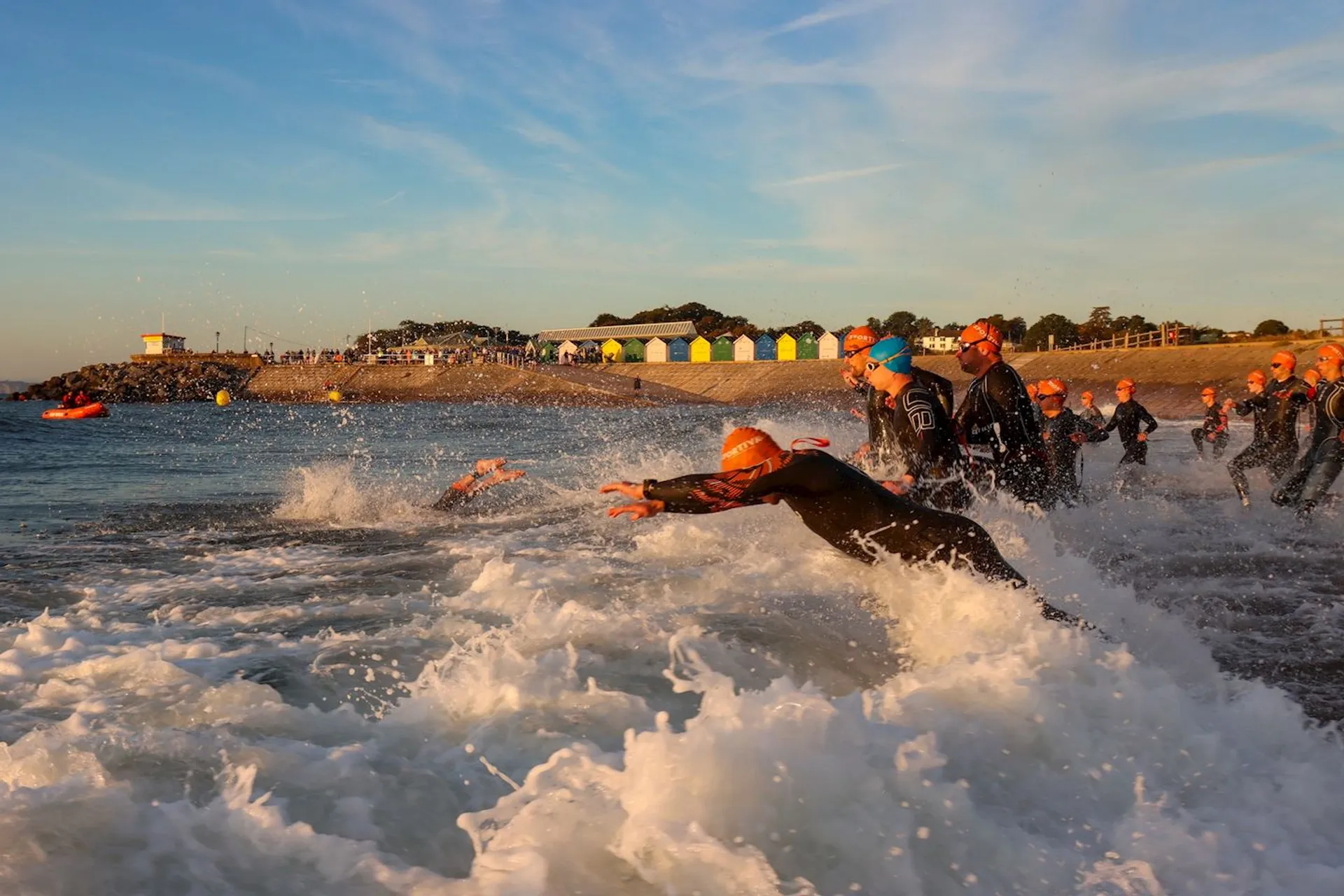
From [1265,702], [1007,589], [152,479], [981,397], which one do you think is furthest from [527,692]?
[152,479]

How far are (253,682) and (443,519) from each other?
21.2 feet

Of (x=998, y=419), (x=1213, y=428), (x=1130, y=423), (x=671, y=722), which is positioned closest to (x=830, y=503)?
(x=671, y=722)

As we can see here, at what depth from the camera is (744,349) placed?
268 feet

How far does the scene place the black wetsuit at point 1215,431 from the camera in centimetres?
1481

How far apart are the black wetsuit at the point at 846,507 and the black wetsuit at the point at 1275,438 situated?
8013 millimetres

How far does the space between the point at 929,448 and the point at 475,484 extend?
637 cm

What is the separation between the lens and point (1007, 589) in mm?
4832

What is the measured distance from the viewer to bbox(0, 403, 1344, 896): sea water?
277cm

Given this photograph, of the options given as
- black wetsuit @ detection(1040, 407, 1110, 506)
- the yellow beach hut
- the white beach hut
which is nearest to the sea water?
black wetsuit @ detection(1040, 407, 1110, 506)

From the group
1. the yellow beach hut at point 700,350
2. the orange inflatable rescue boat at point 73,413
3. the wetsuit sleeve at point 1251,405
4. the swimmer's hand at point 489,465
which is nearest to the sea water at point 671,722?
the swimmer's hand at point 489,465

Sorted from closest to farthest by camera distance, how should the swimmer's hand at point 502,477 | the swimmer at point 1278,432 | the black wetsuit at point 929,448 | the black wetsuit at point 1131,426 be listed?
the black wetsuit at point 929,448
the swimmer's hand at point 502,477
the swimmer at point 1278,432
the black wetsuit at point 1131,426

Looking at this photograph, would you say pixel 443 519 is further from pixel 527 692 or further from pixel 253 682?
pixel 527 692

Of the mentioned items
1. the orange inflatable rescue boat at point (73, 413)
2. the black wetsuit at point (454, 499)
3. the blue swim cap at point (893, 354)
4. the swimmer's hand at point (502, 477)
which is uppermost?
the blue swim cap at point (893, 354)

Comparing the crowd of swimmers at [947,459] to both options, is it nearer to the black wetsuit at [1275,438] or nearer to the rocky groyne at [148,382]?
the black wetsuit at [1275,438]
